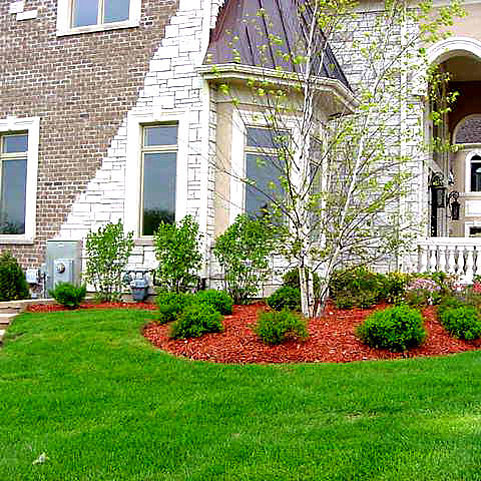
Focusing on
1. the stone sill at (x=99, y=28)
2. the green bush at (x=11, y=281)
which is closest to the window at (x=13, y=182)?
the green bush at (x=11, y=281)

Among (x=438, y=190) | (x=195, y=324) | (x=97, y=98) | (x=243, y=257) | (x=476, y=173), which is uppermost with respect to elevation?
→ (x=476, y=173)

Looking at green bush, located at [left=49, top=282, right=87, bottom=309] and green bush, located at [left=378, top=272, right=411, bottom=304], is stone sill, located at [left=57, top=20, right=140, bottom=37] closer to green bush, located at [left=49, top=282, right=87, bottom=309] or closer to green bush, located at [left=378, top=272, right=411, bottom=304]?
green bush, located at [left=49, top=282, right=87, bottom=309]

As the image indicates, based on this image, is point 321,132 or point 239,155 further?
point 239,155

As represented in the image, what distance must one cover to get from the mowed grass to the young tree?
262 cm

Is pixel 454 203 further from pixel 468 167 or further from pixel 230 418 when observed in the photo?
pixel 230 418

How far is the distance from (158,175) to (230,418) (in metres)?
7.12

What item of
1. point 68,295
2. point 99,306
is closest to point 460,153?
point 99,306

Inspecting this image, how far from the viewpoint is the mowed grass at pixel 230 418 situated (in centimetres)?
406

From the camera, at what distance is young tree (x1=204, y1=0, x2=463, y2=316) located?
873cm

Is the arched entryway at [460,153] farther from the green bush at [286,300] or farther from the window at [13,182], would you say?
the window at [13,182]

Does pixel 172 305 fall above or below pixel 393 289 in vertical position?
below

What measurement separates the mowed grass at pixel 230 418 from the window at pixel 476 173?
19.3 metres

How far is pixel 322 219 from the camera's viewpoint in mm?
8977

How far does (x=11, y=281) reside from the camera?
1100cm
